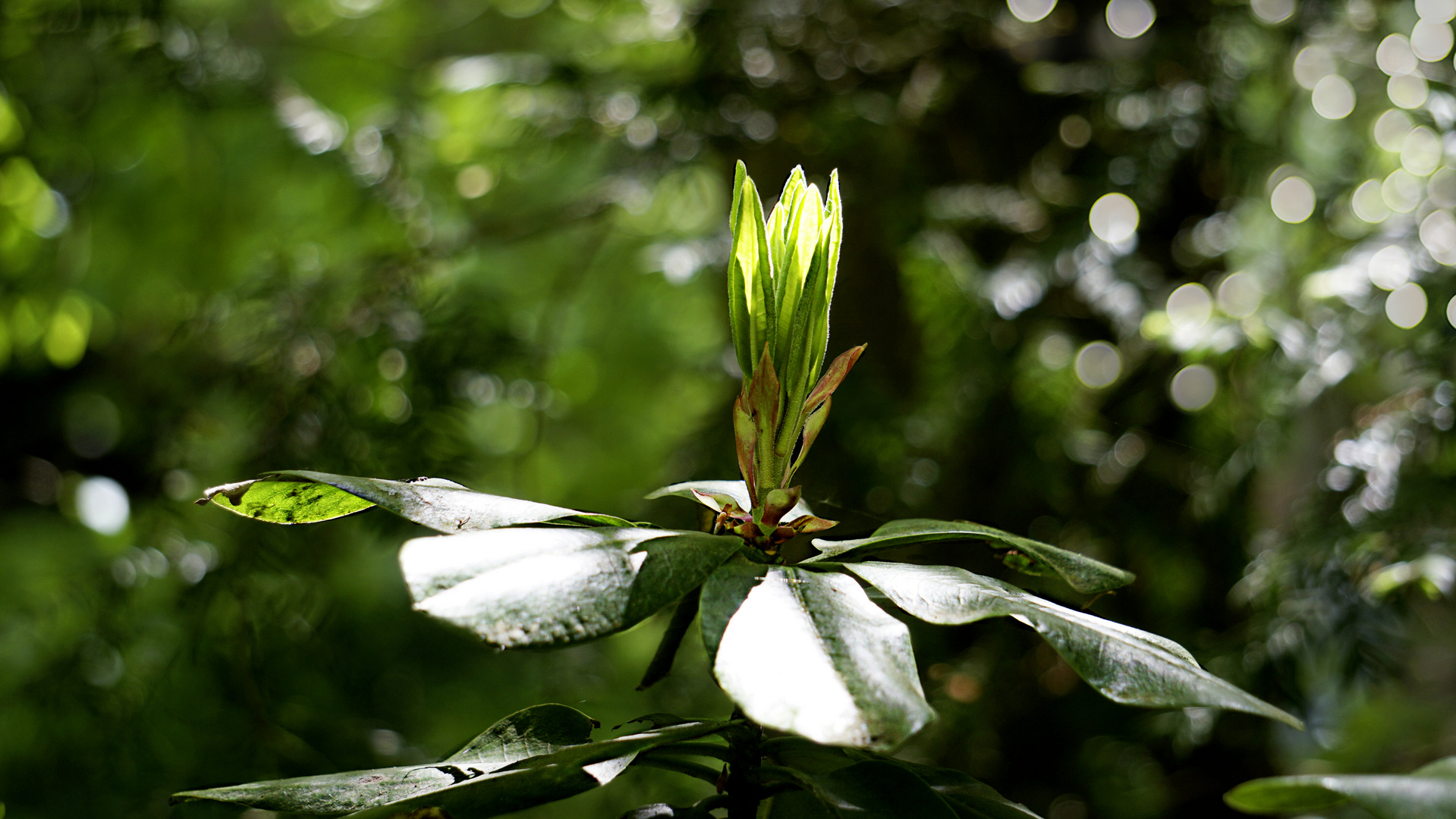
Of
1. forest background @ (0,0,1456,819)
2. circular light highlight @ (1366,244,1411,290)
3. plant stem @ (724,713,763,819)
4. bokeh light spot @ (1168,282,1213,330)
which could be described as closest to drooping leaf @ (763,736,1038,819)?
plant stem @ (724,713,763,819)

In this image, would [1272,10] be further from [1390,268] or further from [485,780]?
[485,780]

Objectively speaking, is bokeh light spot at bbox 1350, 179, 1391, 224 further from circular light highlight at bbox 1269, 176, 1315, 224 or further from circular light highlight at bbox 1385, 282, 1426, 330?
circular light highlight at bbox 1385, 282, 1426, 330

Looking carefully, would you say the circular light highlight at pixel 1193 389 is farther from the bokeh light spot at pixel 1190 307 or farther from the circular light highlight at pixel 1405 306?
the circular light highlight at pixel 1405 306

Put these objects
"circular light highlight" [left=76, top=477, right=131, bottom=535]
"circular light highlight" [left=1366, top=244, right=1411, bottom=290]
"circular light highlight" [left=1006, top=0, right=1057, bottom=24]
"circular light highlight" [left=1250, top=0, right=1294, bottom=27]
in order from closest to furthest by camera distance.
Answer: "circular light highlight" [left=1366, top=244, right=1411, bottom=290] < "circular light highlight" [left=76, top=477, right=131, bottom=535] < "circular light highlight" [left=1250, top=0, right=1294, bottom=27] < "circular light highlight" [left=1006, top=0, right=1057, bottom=24]

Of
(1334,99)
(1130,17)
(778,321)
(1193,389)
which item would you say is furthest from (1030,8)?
(778,321)

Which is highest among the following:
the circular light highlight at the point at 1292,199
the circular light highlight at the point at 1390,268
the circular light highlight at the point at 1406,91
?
the circular light highlight at the point at 1406,91

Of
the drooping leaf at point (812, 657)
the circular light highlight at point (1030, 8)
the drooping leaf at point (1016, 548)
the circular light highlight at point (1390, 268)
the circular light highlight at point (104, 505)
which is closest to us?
the drooping leaf at point (812, 657)

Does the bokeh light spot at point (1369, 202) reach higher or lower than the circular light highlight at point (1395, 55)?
lower

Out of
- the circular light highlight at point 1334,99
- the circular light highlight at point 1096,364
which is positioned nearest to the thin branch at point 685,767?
the circular light highlight at point 1096,364
